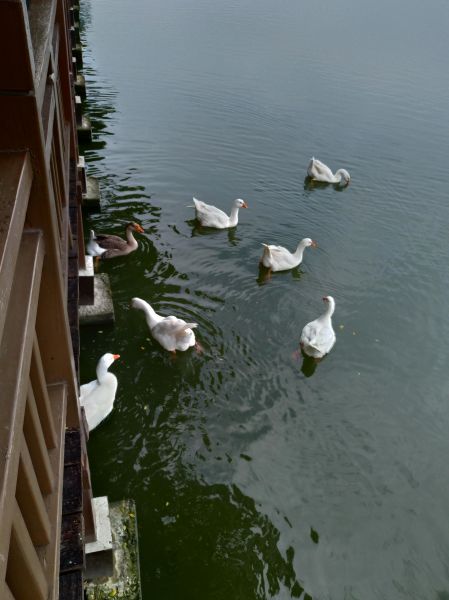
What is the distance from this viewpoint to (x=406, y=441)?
5.32 metres

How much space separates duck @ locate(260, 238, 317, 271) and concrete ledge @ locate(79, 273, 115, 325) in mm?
2384

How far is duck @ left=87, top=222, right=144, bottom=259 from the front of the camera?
7.08m

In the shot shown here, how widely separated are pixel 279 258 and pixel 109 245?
2421mm

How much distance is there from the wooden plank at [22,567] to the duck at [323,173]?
961cm

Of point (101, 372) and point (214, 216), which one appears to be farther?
point (214, 216)

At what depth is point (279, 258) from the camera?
24.4ft

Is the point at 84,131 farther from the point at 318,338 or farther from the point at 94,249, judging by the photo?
the point at 318,338

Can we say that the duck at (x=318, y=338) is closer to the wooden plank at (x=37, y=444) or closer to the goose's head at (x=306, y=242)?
the goose's head at (x=306, y=242)

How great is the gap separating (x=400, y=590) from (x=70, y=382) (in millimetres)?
3427

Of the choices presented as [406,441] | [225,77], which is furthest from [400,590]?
[225,77]

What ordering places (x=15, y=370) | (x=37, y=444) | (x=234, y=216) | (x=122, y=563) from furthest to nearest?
1. (x=234, y=216)
2. (x=122, y=563)
3. (x=37, y=444)
4. (x=15, y=370)

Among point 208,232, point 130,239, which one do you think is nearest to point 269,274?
point 208,232

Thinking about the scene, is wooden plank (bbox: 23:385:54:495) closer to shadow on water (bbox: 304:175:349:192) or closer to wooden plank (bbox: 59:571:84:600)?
wooden plank (bbox: 59:571:84:600)

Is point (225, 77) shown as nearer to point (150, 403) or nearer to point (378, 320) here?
point (378, 320)
